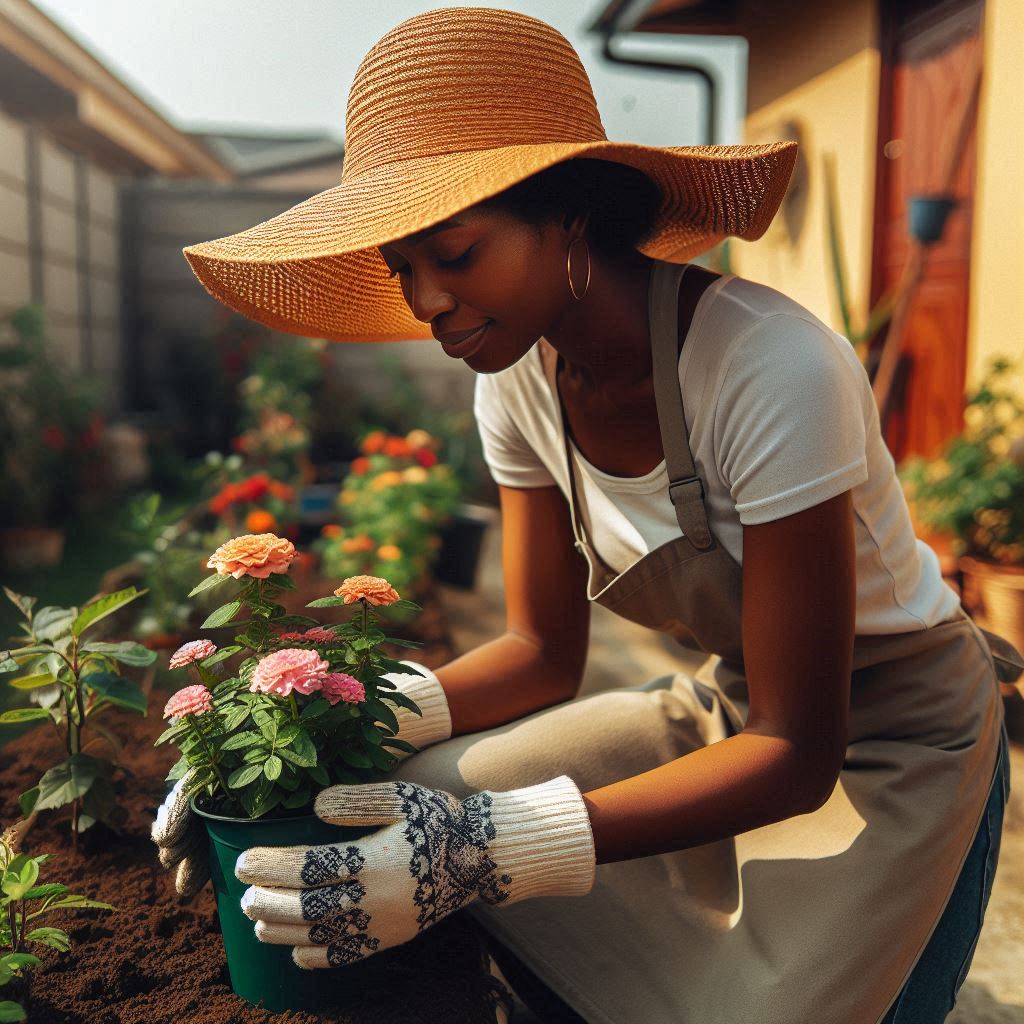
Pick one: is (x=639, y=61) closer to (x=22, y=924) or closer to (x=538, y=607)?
(x=538, y=607)

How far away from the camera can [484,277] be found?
1167 millimetres

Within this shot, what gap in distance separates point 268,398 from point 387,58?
498 centimetres

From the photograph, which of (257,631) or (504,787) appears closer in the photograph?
(257,631)

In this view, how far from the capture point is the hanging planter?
3898 millimetres

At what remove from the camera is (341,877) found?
3.24ft

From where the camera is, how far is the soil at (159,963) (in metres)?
1.09

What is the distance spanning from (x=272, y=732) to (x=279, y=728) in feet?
0.04

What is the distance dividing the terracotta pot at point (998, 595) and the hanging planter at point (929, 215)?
146 cm

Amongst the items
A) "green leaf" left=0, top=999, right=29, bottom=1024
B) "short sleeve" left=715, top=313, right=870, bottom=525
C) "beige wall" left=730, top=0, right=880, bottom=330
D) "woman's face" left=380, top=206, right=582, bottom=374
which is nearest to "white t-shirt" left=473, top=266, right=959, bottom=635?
"short sleeve" left=715, top=313, right=870, bottom=525

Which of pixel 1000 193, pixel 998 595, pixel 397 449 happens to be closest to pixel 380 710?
pixel 998 595

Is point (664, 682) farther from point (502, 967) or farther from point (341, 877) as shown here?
point (341, 877)

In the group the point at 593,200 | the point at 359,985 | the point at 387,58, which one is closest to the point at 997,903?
the point at 359,985

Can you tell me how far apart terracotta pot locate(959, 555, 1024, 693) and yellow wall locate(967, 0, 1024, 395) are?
0.78 m

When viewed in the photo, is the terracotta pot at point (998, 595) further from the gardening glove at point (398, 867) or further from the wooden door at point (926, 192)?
the gardening glove at point (398, 867)
